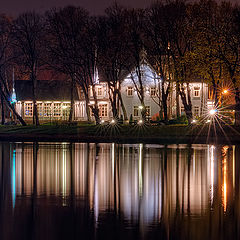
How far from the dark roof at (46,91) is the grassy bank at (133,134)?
93.8 feet

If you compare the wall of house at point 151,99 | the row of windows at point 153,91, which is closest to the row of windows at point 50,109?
the wall of house at point 151,99

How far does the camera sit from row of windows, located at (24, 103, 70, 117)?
280 ft

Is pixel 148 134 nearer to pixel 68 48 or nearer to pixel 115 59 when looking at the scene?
pixel 115 59

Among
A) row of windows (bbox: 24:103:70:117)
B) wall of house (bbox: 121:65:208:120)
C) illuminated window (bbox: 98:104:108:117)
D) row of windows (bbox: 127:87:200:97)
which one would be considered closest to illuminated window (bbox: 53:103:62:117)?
row of windows (bbox: 24:103:70:117)

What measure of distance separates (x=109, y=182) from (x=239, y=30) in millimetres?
31996

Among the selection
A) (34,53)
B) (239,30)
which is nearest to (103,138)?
(239,30)

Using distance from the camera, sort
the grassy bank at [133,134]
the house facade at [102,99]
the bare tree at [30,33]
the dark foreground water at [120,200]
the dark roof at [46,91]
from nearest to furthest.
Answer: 1. the dark foreground water at [120,200]
2. the grassy bank at [133,134]
3. the bare tree at [30,33]
4. the house facade at [102,99]
5. the dark roof at [46,91]

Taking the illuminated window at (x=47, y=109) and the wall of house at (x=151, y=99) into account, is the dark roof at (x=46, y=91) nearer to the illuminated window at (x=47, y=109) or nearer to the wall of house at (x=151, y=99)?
the illuminated window at (x=47, y=109)

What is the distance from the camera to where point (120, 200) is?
47.8 ft

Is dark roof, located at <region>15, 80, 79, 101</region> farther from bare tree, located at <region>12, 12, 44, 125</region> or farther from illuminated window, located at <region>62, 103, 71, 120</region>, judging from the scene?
bare tree, located at <region>12, 12, 44, 125</region>

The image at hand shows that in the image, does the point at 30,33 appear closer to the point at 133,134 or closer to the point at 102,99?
the point at 102,99

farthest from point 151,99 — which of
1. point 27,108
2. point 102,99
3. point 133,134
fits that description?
point 133,134

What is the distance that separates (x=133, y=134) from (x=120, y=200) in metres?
34.5

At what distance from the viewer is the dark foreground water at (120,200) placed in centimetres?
1104
